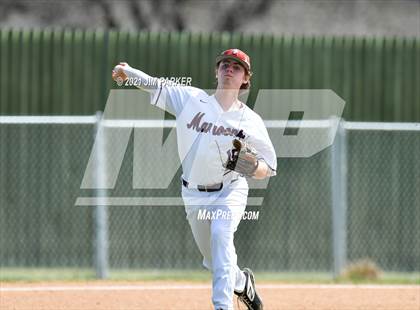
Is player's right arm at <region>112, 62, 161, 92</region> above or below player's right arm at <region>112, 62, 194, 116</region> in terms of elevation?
above

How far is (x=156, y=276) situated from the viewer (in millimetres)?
11180

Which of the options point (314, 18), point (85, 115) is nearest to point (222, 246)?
point (85, 115)

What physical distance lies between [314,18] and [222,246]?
910cm

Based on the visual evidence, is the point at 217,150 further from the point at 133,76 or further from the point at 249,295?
the point at 249,295

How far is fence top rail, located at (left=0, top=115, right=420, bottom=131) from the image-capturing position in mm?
10750

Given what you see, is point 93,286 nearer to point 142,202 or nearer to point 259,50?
point 142,202

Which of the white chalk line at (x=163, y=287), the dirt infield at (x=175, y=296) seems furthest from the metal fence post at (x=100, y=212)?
the white chalk line at (x=163, y=287)

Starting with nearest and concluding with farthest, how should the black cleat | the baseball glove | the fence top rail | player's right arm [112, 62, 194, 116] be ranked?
the baseball glove → player's right arm [112, 62, 194, 116] → the black cleat → the fence top rail

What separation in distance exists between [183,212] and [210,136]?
4.42 m

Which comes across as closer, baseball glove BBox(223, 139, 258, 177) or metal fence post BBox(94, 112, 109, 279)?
baseball glove BBox(223, 139, 258, 177)

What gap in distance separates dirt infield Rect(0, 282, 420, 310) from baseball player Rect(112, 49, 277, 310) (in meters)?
1.97

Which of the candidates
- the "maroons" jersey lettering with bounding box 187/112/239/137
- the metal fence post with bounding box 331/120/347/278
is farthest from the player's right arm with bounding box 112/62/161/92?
the metal fence post with bounding box 331/120/347/278

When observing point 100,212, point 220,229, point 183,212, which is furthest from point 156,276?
point 220,229

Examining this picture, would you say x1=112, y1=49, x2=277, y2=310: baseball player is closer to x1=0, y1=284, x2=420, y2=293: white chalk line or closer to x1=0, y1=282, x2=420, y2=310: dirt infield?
x1=0, y1=282, x2=420, y2=310: dirt infield
